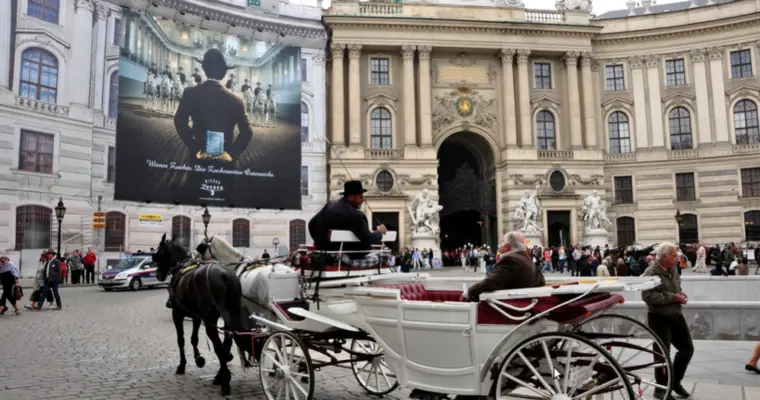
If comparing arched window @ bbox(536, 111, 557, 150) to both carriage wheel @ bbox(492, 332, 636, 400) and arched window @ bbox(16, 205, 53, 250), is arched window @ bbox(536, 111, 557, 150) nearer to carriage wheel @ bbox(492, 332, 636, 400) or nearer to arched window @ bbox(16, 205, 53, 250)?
arched window @ bbox(16, 205, 53, 250)

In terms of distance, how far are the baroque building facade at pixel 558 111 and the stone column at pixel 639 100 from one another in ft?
0.25

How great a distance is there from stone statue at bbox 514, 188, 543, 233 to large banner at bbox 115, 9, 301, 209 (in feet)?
45.0

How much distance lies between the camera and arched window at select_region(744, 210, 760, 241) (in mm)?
36281

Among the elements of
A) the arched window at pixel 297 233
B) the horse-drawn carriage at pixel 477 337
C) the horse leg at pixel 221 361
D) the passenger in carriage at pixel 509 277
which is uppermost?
the arched window at pixel 297 233

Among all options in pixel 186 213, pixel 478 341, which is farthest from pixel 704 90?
pixel 478 341

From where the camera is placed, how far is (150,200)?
96.9 ft

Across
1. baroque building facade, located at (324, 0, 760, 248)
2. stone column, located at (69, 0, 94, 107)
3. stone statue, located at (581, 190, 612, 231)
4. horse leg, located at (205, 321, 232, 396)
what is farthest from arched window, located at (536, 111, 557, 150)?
horse leg, located at (205, 321, 232, 396)

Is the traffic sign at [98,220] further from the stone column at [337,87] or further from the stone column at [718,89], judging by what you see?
the stone column at [718,89]

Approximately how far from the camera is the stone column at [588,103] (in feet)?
127

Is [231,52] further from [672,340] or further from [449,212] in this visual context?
[672,340]

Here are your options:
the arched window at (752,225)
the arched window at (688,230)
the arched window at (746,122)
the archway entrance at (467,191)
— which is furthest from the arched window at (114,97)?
the arched window at (746,122)

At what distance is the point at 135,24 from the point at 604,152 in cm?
3110

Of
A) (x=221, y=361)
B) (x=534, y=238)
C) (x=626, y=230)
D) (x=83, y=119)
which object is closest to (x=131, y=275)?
(x=83, y=119)

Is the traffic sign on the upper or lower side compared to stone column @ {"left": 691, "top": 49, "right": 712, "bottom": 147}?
lower
